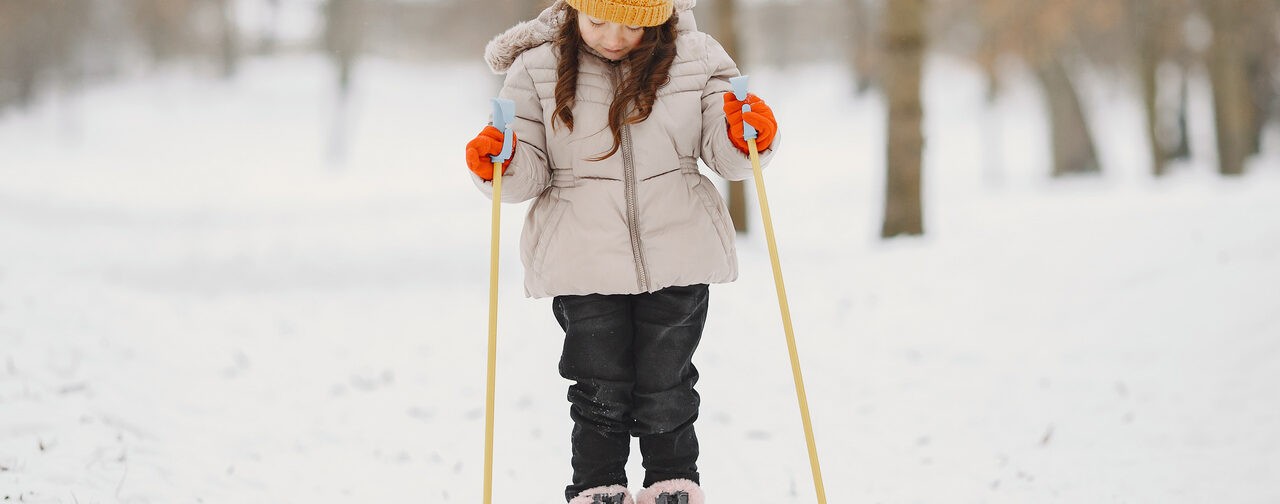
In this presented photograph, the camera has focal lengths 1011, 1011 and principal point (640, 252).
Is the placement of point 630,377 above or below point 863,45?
below

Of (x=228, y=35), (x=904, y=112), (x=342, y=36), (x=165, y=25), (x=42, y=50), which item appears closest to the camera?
(x=904, y=112)

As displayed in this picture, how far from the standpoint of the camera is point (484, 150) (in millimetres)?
2836

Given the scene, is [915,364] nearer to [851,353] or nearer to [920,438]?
[851,353]

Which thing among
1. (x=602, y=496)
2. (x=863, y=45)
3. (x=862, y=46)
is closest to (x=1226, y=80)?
(x=862, y=46)

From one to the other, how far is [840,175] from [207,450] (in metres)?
17.5

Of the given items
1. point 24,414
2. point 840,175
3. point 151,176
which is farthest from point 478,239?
point 151,176

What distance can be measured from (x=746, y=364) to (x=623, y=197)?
2858 mm

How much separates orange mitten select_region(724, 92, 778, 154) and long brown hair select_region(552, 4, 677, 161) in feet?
0.71

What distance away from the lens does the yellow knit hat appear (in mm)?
2877

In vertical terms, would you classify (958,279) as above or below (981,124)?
below

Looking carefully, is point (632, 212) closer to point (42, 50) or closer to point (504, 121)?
point (504, 121)

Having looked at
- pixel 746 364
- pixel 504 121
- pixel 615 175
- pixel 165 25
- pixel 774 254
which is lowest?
pixel 746 364

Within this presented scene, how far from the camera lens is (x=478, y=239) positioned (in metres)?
11.7

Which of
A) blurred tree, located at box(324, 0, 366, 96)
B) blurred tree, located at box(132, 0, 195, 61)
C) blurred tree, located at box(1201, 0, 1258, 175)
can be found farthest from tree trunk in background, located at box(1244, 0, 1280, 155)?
blurred tree, located at box(132, 0, 195, 61)
